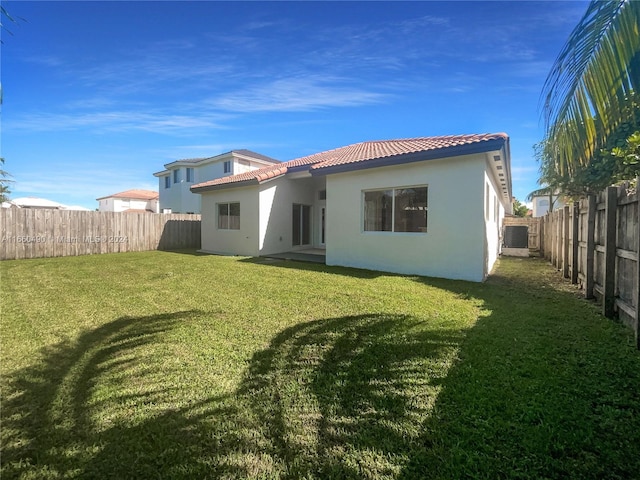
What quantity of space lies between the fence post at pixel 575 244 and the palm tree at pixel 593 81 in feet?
18.9

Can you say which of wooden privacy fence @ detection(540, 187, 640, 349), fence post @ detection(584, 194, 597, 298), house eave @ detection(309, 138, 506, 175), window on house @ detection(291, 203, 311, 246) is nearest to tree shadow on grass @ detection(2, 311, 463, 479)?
wooden privacy fence @ detection(540, 187, 640, 349)

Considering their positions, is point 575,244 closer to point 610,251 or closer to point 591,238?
point 591,238

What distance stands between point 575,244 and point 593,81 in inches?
264

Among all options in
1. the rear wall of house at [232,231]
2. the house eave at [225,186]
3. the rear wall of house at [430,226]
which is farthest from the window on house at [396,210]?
the rear wall of house at [232,231]

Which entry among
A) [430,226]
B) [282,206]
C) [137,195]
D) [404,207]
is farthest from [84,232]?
[137,195]

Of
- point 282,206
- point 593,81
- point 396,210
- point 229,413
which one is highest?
point 593,81

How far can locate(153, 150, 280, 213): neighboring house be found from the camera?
2828 cm

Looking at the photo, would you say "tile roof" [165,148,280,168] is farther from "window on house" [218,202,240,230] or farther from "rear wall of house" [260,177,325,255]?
"rear wall of house" [260,177,325,255]

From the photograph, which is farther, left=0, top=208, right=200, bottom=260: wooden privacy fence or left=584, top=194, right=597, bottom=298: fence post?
left=0, top=208, right=200, bottom=260: wooden privacy fence

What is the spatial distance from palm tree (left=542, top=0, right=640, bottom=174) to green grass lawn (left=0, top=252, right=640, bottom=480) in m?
2.44

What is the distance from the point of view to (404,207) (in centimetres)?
1021

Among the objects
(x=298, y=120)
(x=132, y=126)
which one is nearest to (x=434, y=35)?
(x=298, y=120)

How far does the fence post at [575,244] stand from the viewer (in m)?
7.81

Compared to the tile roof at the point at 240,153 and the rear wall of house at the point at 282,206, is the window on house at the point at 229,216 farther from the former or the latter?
the tile roof at the point at 240,153
